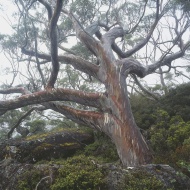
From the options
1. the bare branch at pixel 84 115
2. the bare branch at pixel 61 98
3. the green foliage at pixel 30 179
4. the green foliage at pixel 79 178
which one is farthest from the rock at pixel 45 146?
the green foliage at pixel 79 178

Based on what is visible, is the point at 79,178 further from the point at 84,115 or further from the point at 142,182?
the point at 84,115

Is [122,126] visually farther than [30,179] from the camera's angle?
Yes

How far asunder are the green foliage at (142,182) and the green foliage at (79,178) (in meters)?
0.30

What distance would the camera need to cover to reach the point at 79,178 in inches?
96.3

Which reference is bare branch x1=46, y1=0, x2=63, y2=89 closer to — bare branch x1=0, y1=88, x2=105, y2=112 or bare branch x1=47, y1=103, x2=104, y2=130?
bare branch x1=0, y1=88, x2=105, y2=112

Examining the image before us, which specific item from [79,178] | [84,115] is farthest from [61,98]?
[79,178]

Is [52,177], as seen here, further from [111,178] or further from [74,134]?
[74,134]

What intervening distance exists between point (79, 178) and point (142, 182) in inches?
28.3

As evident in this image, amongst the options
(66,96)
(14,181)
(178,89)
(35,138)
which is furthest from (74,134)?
(14,181)

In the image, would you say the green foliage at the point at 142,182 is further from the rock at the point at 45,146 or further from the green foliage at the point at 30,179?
the rock at the point at 45,146

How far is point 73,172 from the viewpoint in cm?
253

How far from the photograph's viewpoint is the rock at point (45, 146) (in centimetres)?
674

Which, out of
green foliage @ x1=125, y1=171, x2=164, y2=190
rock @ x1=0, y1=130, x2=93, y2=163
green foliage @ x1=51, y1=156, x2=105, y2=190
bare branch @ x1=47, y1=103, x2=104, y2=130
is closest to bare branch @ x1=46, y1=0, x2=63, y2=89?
bare branch @ x1=47, y1=103, x2=104, y2=130

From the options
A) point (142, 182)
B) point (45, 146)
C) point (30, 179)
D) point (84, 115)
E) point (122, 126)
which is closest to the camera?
point (142, 182)
